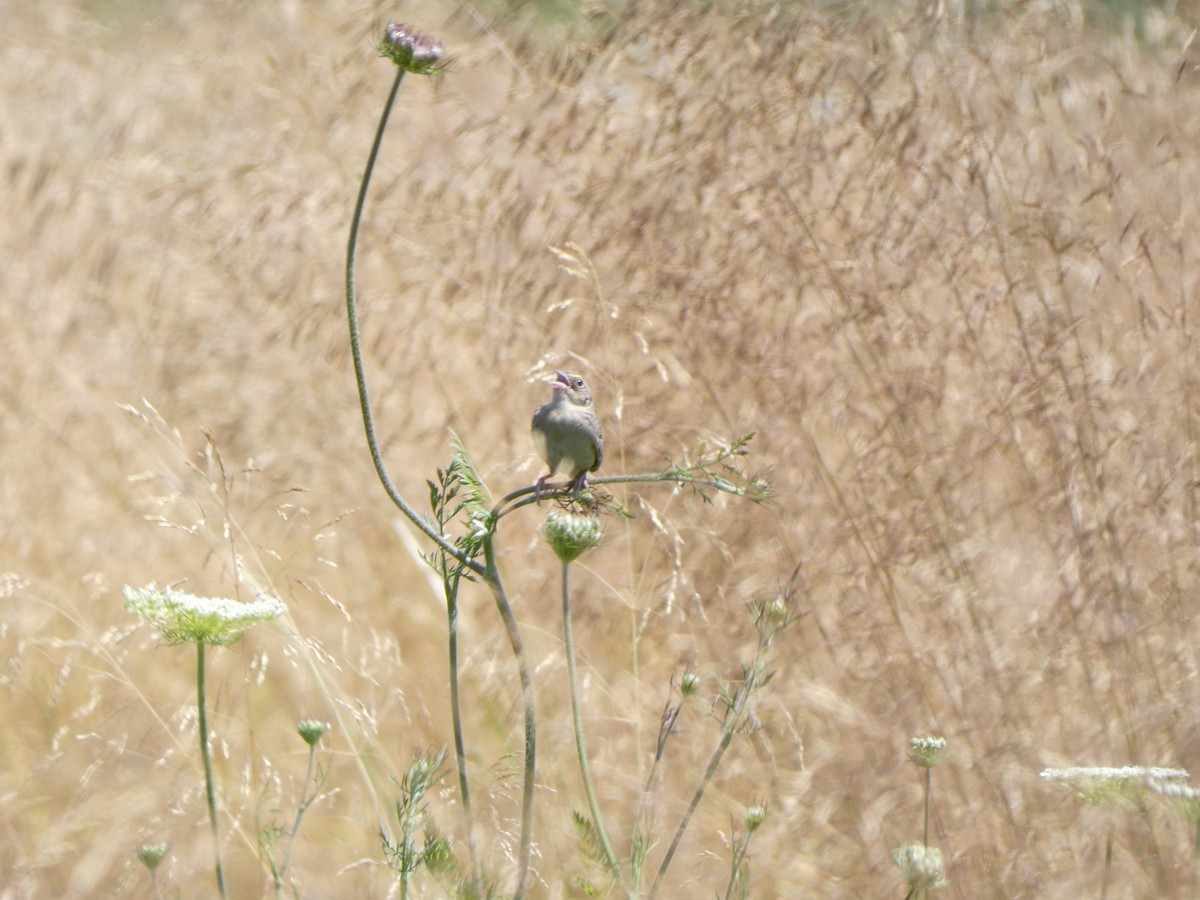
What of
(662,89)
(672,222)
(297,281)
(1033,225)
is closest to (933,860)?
(1033,225)

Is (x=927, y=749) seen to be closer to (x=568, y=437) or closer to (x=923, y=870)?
(x=923, y=870)

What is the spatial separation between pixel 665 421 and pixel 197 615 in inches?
62.1

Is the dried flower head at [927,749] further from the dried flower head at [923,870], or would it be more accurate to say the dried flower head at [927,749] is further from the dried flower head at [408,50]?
the dried flower head at [408,50]

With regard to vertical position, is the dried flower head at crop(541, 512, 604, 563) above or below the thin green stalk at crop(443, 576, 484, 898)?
above

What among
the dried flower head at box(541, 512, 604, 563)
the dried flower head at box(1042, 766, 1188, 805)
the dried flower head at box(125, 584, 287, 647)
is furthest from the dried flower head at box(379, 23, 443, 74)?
the dried flower head at box(1042, 766, 1188, 805)

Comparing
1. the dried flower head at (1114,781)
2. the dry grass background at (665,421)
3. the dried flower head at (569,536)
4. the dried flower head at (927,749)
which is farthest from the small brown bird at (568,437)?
the dried flower head at (1114,781)

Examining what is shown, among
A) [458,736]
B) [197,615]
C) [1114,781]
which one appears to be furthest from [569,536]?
[1114,781]

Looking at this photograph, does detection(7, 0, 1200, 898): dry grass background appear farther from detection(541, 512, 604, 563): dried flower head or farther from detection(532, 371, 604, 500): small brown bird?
detection(541, 512, 604, 563): dried flower head

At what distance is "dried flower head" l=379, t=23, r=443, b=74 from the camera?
1207mm

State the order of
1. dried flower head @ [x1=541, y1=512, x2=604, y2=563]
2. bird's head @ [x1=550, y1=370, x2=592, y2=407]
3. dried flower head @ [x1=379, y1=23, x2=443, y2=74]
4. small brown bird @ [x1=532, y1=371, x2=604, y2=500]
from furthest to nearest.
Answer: bird's head @ [x1=550, y1=370, x2=592, y2=407]
small brown bird @ [x1=532, y1=371, x2=604, y2=500]
dried flower head @ [x1=541, y1=512, x2=604, y2=563]
dried flower head @ [x1=379, y1=23, x2=443, y2=74]

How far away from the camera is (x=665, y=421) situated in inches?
113

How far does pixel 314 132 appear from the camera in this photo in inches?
126

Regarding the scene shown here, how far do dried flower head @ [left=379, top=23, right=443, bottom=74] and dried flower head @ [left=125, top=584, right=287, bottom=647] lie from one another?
24.8 inches

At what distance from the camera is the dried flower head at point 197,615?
1.45 m
